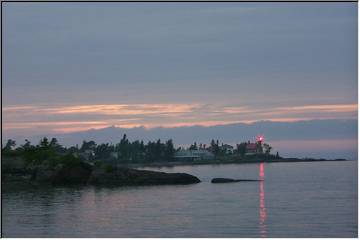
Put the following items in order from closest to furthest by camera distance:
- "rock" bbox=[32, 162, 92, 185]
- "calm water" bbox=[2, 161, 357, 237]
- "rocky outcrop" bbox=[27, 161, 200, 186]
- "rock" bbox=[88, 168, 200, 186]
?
"calm water" bbox=[2, 161, 357, 237], "rock" bbox=[32, 162, 92, 185], "rocky outcrop" bbox=[27, 161, 200, 186], "rock" bbox=[88, 168, 200, 186]

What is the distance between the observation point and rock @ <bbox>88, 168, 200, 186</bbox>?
9075 cm

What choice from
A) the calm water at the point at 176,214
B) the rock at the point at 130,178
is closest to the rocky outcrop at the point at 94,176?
the rock at the point at 130,178

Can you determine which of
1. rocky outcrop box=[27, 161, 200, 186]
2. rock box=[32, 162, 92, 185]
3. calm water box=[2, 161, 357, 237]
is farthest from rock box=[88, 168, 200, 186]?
calm water box=[2, 161, 357, 237]

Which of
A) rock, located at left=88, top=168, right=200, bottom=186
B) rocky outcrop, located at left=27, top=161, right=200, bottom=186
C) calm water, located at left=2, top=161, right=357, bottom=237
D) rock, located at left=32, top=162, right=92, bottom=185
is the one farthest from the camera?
rock, located at left=88, top=168, right=200, bottom=186

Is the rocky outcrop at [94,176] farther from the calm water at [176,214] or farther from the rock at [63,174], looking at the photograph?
the calm water at [176,214]

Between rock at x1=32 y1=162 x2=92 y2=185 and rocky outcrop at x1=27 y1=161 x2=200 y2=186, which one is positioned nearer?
rock at x1=32 y1=162 x2=92 y2=185

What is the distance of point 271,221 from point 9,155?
6719 centimetres

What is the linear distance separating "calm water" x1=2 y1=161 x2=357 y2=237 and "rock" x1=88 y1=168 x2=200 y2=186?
44.0 feet

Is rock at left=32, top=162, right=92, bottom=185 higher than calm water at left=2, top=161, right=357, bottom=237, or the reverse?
rock at left=32, top=162, right=92, bottom=185

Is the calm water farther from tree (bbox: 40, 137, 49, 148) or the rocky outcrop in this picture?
tree (bbox: 40, 137, 49, 148)

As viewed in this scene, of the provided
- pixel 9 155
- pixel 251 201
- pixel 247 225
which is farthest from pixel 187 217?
pixel 9 155

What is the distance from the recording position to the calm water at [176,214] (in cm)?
4016

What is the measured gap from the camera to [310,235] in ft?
125

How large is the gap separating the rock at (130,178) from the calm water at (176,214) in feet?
44.0
